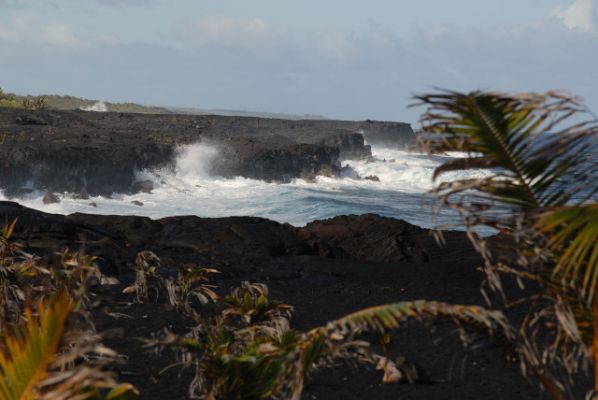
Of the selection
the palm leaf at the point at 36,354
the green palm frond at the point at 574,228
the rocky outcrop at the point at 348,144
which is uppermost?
the green palm frond at the point at 574,228

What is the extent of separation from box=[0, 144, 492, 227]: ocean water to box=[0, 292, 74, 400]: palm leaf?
57.1 feet

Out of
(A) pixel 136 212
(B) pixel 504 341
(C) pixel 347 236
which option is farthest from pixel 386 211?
(B) pixel 504 341

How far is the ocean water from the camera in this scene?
951 inches

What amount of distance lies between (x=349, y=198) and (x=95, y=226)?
19267 mm

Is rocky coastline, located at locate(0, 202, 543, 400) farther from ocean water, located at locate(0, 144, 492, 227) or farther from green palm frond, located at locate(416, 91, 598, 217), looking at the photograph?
ocean water, located at locate(0, 144, 492, 227)

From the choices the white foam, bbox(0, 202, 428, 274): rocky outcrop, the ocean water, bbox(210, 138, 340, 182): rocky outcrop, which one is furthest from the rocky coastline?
the white foam

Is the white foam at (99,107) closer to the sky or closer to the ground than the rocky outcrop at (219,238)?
closer to the ground

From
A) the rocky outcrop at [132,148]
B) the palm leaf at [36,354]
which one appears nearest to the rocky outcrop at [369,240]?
the palm leaf at [36,354]

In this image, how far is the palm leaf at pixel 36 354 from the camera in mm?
2555

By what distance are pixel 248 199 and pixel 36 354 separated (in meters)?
25.7

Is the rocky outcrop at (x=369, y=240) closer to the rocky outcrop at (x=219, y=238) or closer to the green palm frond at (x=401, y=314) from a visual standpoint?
→ the rocky outcrop at (x=219, y=238)

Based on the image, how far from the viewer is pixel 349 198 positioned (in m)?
30.5

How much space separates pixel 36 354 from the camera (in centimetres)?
259

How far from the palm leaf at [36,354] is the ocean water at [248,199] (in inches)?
685
